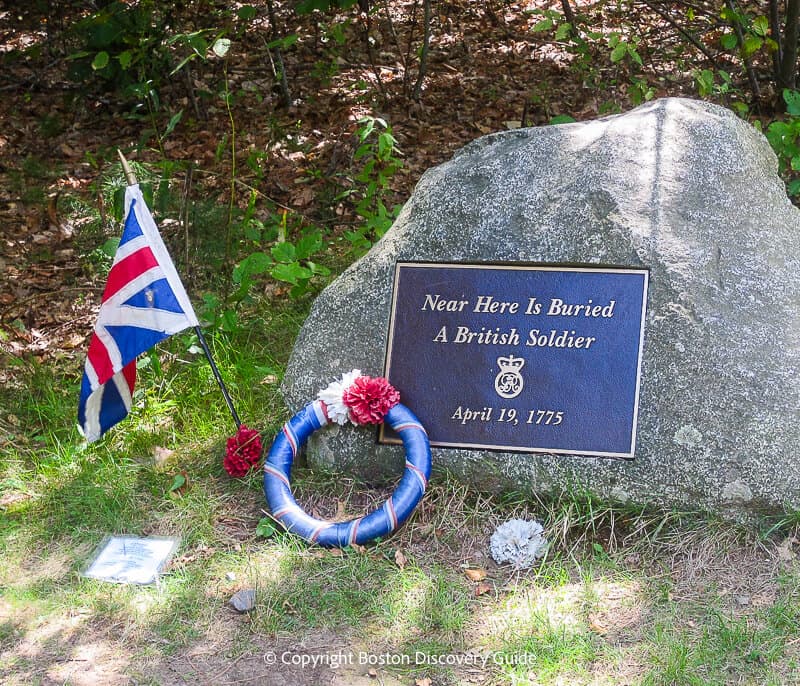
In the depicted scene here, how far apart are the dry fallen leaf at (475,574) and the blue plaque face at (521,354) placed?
470mm

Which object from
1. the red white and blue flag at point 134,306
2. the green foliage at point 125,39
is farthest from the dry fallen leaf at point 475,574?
the green foliage at point 125,39

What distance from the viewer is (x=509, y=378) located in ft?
11.0

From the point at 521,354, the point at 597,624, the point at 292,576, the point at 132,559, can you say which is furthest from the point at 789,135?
the point at 132,559

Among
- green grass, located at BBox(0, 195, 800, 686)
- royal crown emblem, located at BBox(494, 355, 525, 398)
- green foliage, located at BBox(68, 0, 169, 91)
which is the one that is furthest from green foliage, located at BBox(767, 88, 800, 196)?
green foliage, located at BBox(68, 0, 169, 91)

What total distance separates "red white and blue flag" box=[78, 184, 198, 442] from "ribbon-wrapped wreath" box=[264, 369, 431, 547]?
0.62m

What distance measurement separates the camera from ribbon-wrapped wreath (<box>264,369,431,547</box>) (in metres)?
3.17

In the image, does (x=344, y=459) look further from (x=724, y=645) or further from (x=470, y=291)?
(x=724, y=645)

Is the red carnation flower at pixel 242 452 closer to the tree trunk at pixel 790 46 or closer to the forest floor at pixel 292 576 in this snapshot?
the forest floor at pixel 292 576

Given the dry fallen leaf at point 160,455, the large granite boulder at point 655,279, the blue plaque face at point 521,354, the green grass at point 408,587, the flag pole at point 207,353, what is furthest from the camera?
the dry fallen leaf at point 160,455

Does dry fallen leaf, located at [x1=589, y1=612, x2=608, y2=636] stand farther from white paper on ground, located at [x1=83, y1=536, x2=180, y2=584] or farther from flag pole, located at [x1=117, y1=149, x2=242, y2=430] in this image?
flag pole, located at [x1=117, y1=149, x2=242, y2=430]

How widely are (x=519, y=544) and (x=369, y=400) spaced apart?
2.53 ft

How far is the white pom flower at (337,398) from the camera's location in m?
Result: 3.36

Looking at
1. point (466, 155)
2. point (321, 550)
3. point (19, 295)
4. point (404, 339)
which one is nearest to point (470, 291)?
point (404, 339)

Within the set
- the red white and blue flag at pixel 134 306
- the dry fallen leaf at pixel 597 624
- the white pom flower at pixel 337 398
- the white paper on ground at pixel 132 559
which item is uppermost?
the red white and blue flag at pixel 134 306
